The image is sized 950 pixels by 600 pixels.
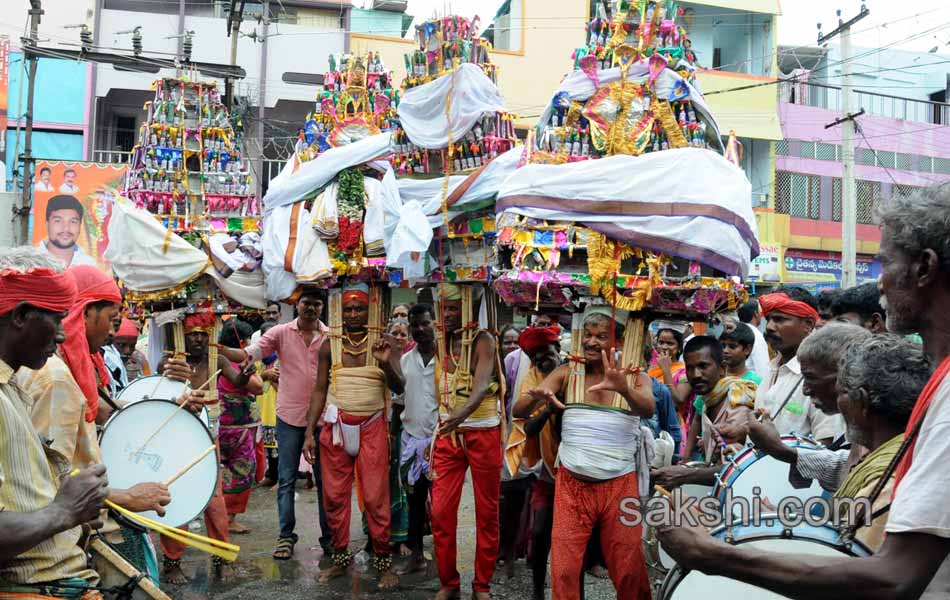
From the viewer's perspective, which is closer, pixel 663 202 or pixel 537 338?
pixel 663 202

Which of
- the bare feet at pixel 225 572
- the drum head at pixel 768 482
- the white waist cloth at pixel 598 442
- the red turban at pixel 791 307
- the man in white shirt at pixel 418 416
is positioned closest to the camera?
the drum head at pixel 768 482

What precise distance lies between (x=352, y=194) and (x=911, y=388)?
521cm

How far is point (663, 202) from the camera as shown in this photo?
4.72 metres

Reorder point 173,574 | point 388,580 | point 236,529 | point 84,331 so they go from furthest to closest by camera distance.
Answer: point 236,529, point 173,574, point 388,580, point 84,331

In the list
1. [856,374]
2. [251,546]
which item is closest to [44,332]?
[856,374]

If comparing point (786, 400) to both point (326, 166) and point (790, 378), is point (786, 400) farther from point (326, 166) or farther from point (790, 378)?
point (326, 166)

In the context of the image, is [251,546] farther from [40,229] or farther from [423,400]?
[40,229]

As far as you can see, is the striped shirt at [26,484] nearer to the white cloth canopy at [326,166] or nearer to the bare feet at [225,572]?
the bare feet at [225,572]

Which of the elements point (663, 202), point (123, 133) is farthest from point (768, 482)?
point (123, 133)

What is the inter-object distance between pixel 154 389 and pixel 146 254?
1.36m

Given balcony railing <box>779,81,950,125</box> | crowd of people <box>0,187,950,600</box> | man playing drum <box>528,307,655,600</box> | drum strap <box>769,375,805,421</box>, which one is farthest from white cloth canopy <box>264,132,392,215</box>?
balcony railing <box>779,81,950,125</box>

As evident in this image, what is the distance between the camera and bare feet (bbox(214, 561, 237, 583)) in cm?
642

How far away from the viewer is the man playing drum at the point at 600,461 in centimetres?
473

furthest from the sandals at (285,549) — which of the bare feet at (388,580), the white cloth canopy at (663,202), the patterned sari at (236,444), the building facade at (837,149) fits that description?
the building facade at (837,149)
